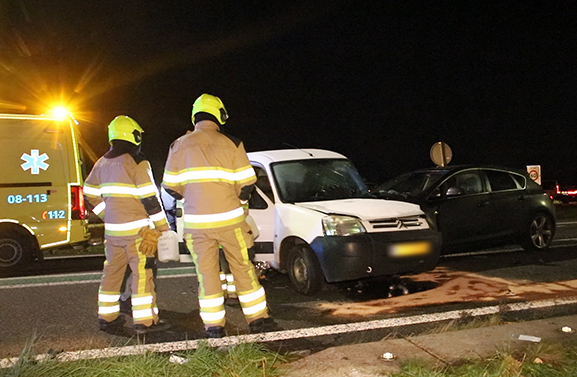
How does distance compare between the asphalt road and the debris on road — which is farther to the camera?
Result: the asphalt road

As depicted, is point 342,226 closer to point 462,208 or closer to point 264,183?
point 264,183

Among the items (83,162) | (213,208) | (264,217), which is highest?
(83,162)

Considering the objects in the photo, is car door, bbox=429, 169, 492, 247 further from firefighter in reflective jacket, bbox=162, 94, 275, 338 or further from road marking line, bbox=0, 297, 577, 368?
firefighter in reflective jacket, bbox=162, 94, 275, 338

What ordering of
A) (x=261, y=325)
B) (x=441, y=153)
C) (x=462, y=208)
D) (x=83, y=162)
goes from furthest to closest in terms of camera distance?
(x=441, y=153) → (x=83, y=162) → (x=462, y=208) → (x=261, y=325)

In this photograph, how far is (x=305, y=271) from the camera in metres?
6.12

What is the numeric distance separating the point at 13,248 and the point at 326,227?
17.3ft

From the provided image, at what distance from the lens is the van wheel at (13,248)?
848cm

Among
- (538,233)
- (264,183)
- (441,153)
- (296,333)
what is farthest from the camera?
(441,153)

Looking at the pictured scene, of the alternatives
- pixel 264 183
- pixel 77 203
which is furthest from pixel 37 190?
pixel 264 183

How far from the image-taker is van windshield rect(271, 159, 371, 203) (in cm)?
669

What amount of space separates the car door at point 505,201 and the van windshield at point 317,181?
2.40 metres

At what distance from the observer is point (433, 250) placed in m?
6.31

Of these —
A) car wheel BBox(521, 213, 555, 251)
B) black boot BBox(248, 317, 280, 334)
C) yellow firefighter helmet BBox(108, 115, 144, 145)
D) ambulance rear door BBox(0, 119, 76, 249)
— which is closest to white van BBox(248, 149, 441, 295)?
black boot BBox(248, 317, 280, 334)

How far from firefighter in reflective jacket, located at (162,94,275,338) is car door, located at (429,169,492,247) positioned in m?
3.93
